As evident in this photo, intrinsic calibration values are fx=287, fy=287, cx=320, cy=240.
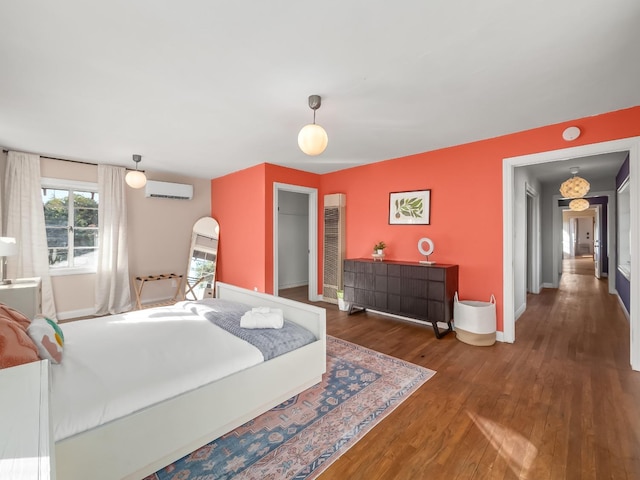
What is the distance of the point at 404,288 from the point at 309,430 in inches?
92.9

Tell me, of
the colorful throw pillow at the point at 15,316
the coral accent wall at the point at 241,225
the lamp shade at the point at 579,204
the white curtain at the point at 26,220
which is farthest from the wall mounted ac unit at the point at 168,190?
the lamp shade at the point at 579,204

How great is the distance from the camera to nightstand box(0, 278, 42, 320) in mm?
3068

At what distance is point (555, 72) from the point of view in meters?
2.12

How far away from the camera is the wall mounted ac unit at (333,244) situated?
5.11 metres

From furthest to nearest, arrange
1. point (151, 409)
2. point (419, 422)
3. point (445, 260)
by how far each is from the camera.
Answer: point (445, 260) → point (419, 422) → point (151, 409)

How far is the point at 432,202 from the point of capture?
404 centimetres

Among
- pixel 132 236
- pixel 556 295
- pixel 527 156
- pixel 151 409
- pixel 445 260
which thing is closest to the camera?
pixel 151 409

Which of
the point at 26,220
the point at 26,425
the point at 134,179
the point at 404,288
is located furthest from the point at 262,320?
the point at 26,220

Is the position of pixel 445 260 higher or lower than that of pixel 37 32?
lower

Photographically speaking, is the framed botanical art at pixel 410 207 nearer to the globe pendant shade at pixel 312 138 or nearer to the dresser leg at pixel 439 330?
the dresser leg at pixel 439 330

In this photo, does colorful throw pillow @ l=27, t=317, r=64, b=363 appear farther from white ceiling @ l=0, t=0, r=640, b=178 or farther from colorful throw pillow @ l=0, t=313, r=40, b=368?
white ceiling @ l=0, t=0, r=640, b=178

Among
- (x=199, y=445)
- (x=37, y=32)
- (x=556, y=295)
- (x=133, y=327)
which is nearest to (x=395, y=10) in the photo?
(x=37, y=32)

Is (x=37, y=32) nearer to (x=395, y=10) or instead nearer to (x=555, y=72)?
(x=395, y=10)

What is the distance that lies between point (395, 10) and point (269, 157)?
2993mm
